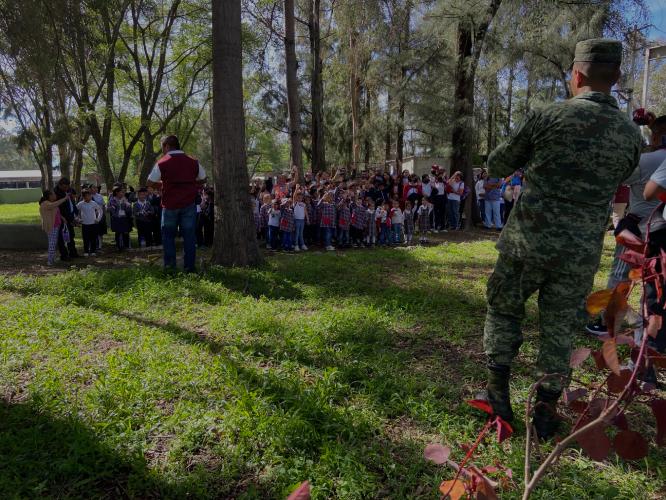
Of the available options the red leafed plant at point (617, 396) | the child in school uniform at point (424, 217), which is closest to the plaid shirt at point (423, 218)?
the child in school uniform at point (424, 217)

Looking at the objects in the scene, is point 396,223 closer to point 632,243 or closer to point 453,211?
point 453,211

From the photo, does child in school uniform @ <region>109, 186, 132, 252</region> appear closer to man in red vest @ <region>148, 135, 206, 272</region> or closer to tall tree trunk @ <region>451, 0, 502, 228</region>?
man in red vest @ <region>148, 135, 206, 272</region>

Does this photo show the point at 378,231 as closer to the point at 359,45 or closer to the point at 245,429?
the point at 359,45

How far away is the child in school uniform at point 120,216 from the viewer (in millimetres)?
10367

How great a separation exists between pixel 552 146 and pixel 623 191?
3083 millimetres

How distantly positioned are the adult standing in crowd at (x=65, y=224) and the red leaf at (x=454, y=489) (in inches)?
373

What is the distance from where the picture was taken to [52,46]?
10.9m

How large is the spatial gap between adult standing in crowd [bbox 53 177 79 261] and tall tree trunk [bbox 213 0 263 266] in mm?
3968

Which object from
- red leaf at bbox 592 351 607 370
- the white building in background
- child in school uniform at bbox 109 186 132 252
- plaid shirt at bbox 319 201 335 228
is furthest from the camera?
the white building in background

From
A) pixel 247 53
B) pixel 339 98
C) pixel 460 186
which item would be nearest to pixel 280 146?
pixel 339 98

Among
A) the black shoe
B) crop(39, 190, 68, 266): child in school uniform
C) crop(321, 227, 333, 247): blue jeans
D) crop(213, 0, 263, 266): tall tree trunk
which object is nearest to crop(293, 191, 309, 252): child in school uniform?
crop(321, 227, 333, 247): blue jeans

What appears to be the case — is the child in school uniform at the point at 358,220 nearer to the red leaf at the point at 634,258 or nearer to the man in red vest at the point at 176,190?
the man in red vest at the point at 176,190

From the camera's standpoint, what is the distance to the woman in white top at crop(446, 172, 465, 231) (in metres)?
13.3

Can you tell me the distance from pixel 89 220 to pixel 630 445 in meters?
10.6
